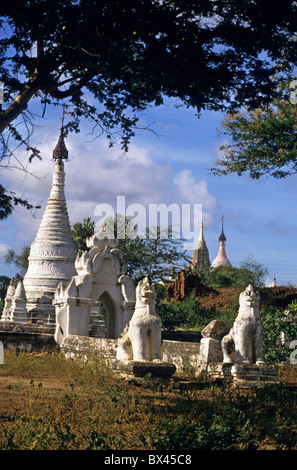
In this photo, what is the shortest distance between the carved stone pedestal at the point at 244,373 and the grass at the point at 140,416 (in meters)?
0.34

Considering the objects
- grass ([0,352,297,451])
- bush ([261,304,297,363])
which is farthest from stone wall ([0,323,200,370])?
bush ([261,304,297,363])

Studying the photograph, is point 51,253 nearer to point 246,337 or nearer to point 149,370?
point 246,337

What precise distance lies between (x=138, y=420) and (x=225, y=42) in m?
5.61

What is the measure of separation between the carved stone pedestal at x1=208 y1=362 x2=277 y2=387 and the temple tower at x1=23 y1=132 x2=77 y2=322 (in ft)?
65.2

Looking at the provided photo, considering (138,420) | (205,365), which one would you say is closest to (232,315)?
(205,365)

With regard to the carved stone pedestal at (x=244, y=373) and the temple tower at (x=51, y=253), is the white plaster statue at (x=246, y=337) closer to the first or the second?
the carved stone pedestal at (x=244, y=373)

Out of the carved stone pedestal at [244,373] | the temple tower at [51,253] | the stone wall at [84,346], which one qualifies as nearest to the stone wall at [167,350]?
the stone wall at [84,346]

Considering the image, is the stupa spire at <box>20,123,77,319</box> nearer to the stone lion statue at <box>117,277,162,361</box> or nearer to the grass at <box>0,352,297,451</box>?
the stone lion statue at <box>117,277,162,361</box>

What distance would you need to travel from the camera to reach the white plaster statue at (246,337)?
1234cm

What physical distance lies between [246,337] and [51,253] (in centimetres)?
2207

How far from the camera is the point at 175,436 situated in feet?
25.6

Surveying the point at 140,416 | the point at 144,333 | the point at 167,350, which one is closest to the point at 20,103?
the point at 144,333

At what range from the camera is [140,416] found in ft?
30.0
